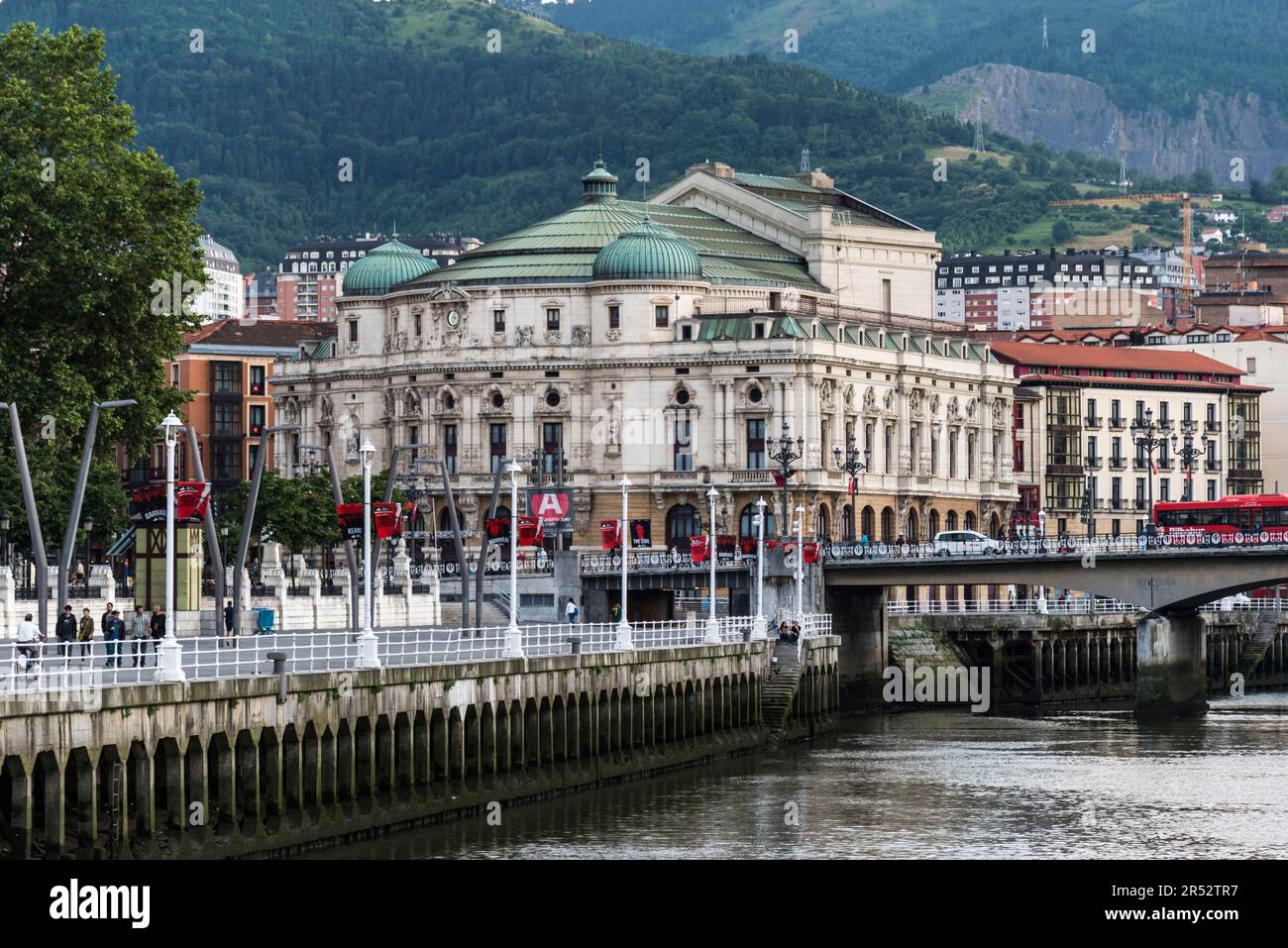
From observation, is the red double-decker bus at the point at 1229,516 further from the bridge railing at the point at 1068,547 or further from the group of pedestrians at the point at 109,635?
the group of pedestrians at the point at 109,635

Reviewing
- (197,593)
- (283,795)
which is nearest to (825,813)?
(283,795)

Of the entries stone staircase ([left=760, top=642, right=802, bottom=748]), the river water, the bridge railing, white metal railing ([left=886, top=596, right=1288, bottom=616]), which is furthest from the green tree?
white metal railing ([left=886, top=596, right=1288, bottom=616])

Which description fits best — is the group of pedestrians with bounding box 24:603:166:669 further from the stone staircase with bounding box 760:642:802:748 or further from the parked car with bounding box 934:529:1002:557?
the parked car with bounding box 934:529:1002:557

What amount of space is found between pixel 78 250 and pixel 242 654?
2975 centimetres

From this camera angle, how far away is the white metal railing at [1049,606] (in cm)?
16788

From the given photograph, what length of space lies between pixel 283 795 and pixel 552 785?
1876 centimetres

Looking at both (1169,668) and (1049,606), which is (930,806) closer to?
(1169,668)

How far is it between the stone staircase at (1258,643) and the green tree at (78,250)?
252 feet

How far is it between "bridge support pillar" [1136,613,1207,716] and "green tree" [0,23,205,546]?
49.5 metres

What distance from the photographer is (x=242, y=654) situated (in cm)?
9050

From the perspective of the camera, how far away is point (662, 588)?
538 ft

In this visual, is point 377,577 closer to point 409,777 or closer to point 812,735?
point 812,735

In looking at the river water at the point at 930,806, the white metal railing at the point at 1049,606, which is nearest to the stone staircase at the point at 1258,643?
the white metal railing at the point at 1049,606

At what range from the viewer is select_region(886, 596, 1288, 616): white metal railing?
167875 millimetres
